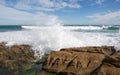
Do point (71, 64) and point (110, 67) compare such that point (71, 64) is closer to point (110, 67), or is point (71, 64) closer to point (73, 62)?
point (73, 62)

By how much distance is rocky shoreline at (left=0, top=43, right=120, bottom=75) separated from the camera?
955cm

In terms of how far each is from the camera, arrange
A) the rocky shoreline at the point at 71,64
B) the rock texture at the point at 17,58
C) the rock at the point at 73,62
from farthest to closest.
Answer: the rock texture at the point at 17,58 < the rock at the point at 73,62 < the rocky shoreline at the point at 71,64

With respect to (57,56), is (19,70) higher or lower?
lower

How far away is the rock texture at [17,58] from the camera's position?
12531 millimetres

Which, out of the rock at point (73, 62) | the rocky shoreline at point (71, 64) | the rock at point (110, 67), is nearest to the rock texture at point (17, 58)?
the rocky shoreline at point (71, 64)

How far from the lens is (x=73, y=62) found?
10.7m

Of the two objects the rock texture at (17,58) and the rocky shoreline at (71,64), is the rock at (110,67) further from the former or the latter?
the rock texture at (17,58)

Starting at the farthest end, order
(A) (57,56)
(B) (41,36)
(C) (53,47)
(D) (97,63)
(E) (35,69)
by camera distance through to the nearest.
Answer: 1. (B) (41,36)
2. (C) (53,47)
3. (E) (35,69)
4. (A) (57,56)
5. (D) (97,63)

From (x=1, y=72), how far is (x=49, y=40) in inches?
311

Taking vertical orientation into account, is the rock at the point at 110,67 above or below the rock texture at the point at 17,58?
above

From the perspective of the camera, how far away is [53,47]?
57.9 ft

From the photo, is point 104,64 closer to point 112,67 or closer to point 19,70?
point 112,67

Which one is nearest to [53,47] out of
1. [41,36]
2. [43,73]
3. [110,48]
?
[41,36]

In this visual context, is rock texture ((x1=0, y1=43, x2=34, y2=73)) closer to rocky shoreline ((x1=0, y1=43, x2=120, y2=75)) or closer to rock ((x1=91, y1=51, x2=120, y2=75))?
rocky shoreline ((x1=0, y1=43, x2=120, y2=75))
